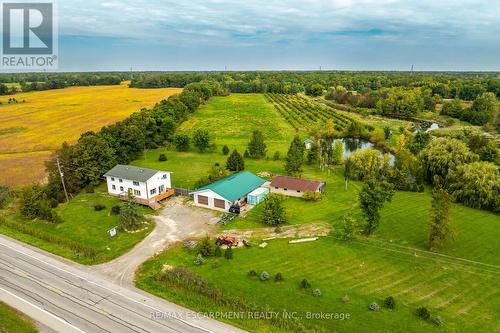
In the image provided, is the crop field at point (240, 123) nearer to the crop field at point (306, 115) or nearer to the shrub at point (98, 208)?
the crop field at point (306, 115)

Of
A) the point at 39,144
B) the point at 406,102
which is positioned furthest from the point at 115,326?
the point at 406,102

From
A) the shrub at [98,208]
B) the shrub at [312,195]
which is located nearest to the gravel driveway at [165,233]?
the shrub at [98,208]

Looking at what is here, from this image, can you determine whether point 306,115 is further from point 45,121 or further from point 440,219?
point 440,219

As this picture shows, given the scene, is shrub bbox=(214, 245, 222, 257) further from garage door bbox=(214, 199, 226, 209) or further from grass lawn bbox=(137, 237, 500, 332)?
garage door bbox=(214, 199, 226, 209)

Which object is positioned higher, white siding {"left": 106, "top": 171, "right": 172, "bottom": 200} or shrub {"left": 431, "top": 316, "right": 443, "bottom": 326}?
white siding {"left": 106, "top": 171, "right": 172, "bottom": 200}

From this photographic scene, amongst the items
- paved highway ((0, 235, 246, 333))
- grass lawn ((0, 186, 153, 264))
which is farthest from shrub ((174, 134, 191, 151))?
paved highway ((0, 235, 246, 333))

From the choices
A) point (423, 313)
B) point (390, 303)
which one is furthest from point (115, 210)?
point (423, 313)
